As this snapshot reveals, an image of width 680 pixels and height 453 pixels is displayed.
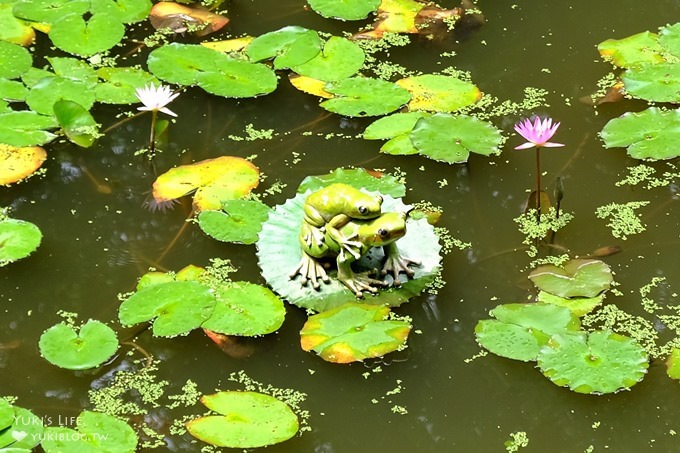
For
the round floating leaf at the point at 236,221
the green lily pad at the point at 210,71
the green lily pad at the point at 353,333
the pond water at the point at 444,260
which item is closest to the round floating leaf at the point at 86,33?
the green lily pad at the point at 210,71

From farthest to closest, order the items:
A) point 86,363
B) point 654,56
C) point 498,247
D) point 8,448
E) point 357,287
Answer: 1. point 654,56
2. point 498,247
3. point 357,287
4. point 86,363
5. point 8,448

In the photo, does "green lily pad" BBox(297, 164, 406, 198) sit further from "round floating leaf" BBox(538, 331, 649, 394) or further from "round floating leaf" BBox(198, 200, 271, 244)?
"round floating leaf" BBox(538, 331, 649, 394)

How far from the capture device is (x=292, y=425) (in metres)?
2.93

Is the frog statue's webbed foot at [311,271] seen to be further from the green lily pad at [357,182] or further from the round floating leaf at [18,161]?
the round floating leaf at [18,161]

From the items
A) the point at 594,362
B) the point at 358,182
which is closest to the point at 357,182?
the point at 358,182

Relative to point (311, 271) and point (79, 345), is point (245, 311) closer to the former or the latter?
point (311, 271)

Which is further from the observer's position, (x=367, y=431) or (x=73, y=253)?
(x=73, y=253)

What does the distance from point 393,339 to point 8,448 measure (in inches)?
47.0

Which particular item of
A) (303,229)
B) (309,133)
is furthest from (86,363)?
(309,133)

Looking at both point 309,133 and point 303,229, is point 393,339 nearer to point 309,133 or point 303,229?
point 303,229

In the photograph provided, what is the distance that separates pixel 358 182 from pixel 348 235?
0.48m

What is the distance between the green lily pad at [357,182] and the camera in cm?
370

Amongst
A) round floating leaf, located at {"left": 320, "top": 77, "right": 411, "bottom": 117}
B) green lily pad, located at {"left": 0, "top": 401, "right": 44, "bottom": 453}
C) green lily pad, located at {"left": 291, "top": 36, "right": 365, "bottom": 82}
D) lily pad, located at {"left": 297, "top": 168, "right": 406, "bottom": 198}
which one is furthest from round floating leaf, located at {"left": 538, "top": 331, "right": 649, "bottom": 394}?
green lily pad, located at {"left": 291, "top": 36, "right": 365, "bottom": 82}

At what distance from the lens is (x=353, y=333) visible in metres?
3.16
